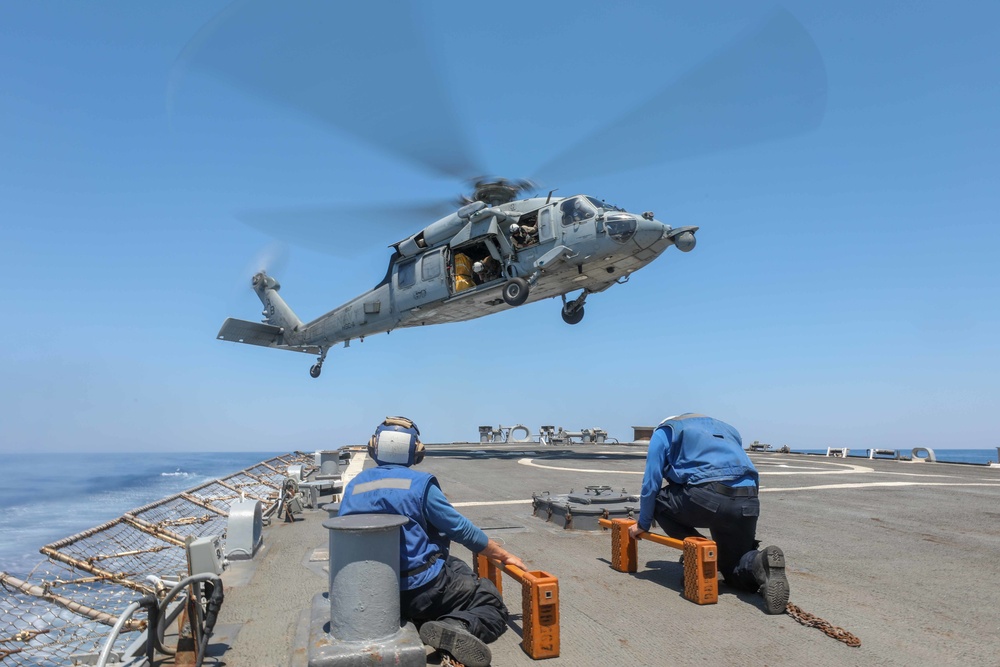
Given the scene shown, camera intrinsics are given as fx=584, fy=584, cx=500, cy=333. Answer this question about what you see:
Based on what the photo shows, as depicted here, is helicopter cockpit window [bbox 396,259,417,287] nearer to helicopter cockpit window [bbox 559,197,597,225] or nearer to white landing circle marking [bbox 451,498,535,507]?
helicopter cockpit window [bbox 559,197,597,225]

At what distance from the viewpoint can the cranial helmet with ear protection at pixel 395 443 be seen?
3676mm

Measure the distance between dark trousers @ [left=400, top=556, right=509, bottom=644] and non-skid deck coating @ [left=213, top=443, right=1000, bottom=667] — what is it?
0.18 metres

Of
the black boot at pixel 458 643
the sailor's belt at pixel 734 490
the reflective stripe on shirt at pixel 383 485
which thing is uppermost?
the reflective stripe on shirt at pixel 383 485

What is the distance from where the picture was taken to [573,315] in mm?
21875

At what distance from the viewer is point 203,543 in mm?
3900

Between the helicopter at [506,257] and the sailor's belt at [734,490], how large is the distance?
1363cm

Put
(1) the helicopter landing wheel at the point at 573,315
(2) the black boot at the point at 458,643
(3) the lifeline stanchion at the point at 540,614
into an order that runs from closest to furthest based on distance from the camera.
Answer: (2) the black boot at the point at 458,643
(3) the lifeline stanchion at the point at 540,614
(1) the helicopter landing wheel at the point at 573,315

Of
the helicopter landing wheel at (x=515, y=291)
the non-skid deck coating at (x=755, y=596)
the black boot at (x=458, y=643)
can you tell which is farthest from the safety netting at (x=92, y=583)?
the helicopter landing wheel at (x=515, y=291)

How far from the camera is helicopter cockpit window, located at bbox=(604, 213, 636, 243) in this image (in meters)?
17.3

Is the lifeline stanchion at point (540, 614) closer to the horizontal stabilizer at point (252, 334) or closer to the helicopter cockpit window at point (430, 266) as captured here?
the helicopter cockpit window at point (430, 266)

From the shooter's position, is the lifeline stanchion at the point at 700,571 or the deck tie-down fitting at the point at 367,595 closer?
the deck tie-down fitting at the point at 367,595

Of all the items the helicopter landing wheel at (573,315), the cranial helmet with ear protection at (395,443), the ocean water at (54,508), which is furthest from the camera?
the ocean water at (54,508)

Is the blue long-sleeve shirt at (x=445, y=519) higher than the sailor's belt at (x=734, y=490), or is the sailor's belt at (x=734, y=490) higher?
the sailor's belt at (x=734, y=490)

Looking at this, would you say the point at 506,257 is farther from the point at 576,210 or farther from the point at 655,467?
the point at 655,467
